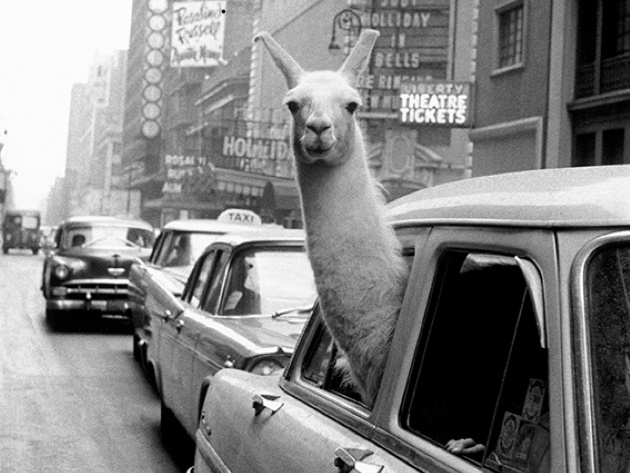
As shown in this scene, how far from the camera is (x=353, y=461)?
2809 mm

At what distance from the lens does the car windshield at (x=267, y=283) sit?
7.89 metres

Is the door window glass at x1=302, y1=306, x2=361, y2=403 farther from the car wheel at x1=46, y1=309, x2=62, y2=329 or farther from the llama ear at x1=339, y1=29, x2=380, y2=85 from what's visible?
the car wheel at x1=46, y1=309, x2=62, y2=329

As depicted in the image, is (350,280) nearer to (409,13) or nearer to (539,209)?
(539,209)

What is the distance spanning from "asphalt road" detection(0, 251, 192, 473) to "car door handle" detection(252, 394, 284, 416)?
13.7 ft

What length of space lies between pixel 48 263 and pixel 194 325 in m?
11.1

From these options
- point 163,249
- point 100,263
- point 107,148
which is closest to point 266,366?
point 163,249

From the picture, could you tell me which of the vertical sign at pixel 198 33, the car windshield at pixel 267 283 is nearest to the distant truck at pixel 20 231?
the vertical sign at pixel 198 33

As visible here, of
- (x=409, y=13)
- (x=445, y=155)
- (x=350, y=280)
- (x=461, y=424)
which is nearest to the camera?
(x=461, y=424)

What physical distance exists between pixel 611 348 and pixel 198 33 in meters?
112

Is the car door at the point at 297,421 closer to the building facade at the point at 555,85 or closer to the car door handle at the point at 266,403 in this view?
the car door handle at the point at 266,403

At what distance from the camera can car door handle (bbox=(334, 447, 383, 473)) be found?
108 inches

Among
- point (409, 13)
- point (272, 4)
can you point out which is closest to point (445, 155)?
point (409, 13)

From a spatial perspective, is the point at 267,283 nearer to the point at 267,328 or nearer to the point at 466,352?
the point at 267,328

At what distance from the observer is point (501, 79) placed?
26.6 metres
